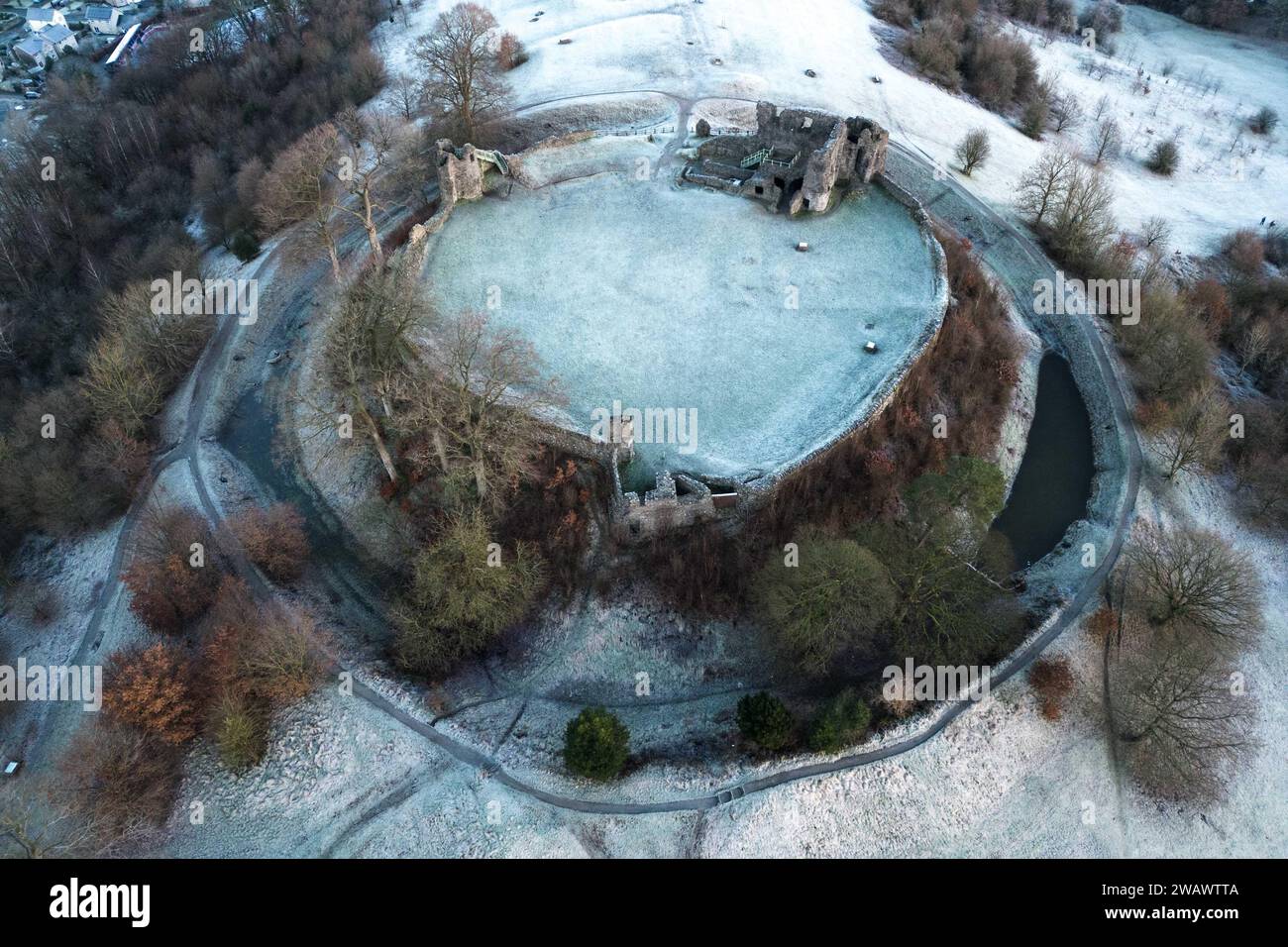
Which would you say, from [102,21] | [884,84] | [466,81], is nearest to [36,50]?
[102,21]

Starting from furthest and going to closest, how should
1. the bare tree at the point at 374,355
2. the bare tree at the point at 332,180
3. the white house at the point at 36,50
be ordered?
the white house at the point at 36,50 → the bare tree at the point at 332,180 → the bare tree at the point at 374,355

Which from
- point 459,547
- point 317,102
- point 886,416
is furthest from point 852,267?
point 317,102

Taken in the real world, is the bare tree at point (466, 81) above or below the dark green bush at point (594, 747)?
above

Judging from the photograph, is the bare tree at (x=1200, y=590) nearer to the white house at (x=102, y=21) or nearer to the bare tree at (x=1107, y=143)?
the bare tree at (x=1107, y=143)

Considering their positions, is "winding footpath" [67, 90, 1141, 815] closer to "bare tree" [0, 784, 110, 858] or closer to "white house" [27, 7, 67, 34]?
"bare tree" [0, 784, 110, 858]

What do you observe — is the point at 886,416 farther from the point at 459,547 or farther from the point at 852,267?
the point at 459,547

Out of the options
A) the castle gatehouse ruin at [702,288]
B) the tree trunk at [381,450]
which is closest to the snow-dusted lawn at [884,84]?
the castle gatehouse ruin at [702,288]
